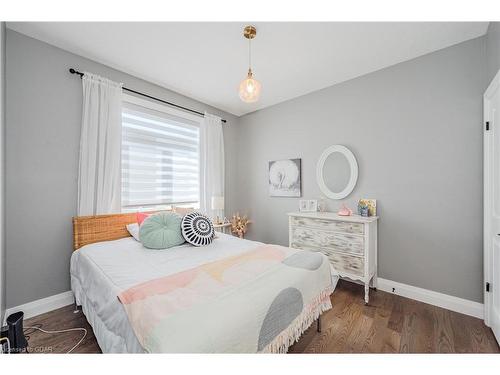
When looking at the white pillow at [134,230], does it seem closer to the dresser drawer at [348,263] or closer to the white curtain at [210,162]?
the white curtain at [210,162]

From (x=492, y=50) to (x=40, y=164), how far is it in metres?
4.11

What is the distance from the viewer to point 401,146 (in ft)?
7.77

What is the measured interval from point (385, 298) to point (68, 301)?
11.0ft

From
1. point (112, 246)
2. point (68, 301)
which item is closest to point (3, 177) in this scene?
point (112, 246)

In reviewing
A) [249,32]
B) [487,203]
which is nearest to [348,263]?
[487,203]

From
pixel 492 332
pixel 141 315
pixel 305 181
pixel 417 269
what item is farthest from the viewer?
pixel 305 181

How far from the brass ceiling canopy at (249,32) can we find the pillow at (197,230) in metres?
1.80

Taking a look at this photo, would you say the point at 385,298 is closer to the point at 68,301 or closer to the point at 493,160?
the point at 493,160

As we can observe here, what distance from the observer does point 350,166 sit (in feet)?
8.97

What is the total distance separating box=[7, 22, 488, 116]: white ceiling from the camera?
1865 millimetres

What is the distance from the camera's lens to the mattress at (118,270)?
1136 mm

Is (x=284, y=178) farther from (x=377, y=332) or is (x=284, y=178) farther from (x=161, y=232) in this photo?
(x=377, y=332)

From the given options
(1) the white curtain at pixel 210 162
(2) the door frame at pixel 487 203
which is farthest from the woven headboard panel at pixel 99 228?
(2) the door frame at pixel 487 203

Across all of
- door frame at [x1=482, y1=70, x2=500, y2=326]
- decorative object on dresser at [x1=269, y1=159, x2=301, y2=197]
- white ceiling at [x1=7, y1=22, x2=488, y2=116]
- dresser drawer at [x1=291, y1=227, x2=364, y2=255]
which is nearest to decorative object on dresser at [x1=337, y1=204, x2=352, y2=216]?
dresser drawer at [x1=291, y1=227, x2=364, y2=255]
